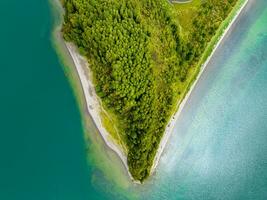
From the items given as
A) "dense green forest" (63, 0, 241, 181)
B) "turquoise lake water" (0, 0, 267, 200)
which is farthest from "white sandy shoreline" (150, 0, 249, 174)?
"dense green forest" (63, 0, 241, 181)

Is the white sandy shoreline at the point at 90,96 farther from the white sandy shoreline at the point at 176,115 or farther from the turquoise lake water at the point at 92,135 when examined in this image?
the white sandy shoreline at the point at 176,115

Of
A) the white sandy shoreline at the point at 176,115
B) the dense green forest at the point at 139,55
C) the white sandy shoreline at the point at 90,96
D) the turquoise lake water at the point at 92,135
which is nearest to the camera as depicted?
the dense green forest at the point at 139,55

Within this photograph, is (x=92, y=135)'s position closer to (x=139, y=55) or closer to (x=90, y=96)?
(x=90, y=96)

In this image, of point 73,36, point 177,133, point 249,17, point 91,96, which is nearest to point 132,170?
point 177,133

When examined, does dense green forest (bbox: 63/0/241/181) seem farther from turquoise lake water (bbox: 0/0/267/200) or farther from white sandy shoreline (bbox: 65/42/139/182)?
turquoise lake water (bbox: 0/0/267/200)

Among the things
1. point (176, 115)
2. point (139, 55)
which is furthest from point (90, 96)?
point (176, 115)

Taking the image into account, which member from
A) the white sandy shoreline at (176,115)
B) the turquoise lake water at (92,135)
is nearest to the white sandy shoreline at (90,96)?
the turquoise lake water at (92,135)
